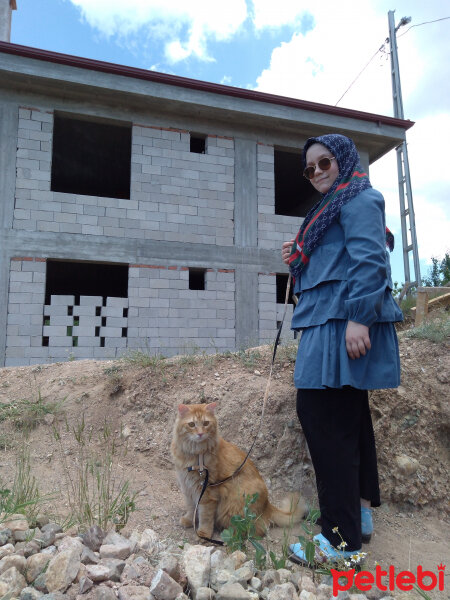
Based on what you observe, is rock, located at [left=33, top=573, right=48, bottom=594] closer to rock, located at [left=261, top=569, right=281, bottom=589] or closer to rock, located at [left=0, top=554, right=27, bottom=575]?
rock, located at [left=0, top=554, right=27, bottom=575]

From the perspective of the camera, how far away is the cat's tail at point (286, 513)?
2.36 meters

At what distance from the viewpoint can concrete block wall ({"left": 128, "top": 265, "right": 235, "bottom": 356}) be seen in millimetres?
7418

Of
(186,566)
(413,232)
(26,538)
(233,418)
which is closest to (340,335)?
(186,566)

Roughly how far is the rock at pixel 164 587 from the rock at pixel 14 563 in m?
0.53

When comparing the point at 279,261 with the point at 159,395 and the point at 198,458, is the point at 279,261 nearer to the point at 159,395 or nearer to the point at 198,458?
the point at 159,395

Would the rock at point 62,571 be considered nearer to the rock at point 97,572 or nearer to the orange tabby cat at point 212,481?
the rock at point 97,572

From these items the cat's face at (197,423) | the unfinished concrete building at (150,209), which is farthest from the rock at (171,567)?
the unfinished concrete building at (150,209)

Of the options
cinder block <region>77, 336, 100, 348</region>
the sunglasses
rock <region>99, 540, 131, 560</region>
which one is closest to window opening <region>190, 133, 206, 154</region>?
cinder block <region>77, 336, 100, 348</region>

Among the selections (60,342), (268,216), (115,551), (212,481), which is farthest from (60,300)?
(115,551)

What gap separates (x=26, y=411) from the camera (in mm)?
3594

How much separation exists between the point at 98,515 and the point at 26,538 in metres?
0.40

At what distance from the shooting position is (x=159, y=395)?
3562 millimetres

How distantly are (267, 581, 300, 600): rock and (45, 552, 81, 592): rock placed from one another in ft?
2.54

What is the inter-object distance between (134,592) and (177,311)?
6.08 metres
